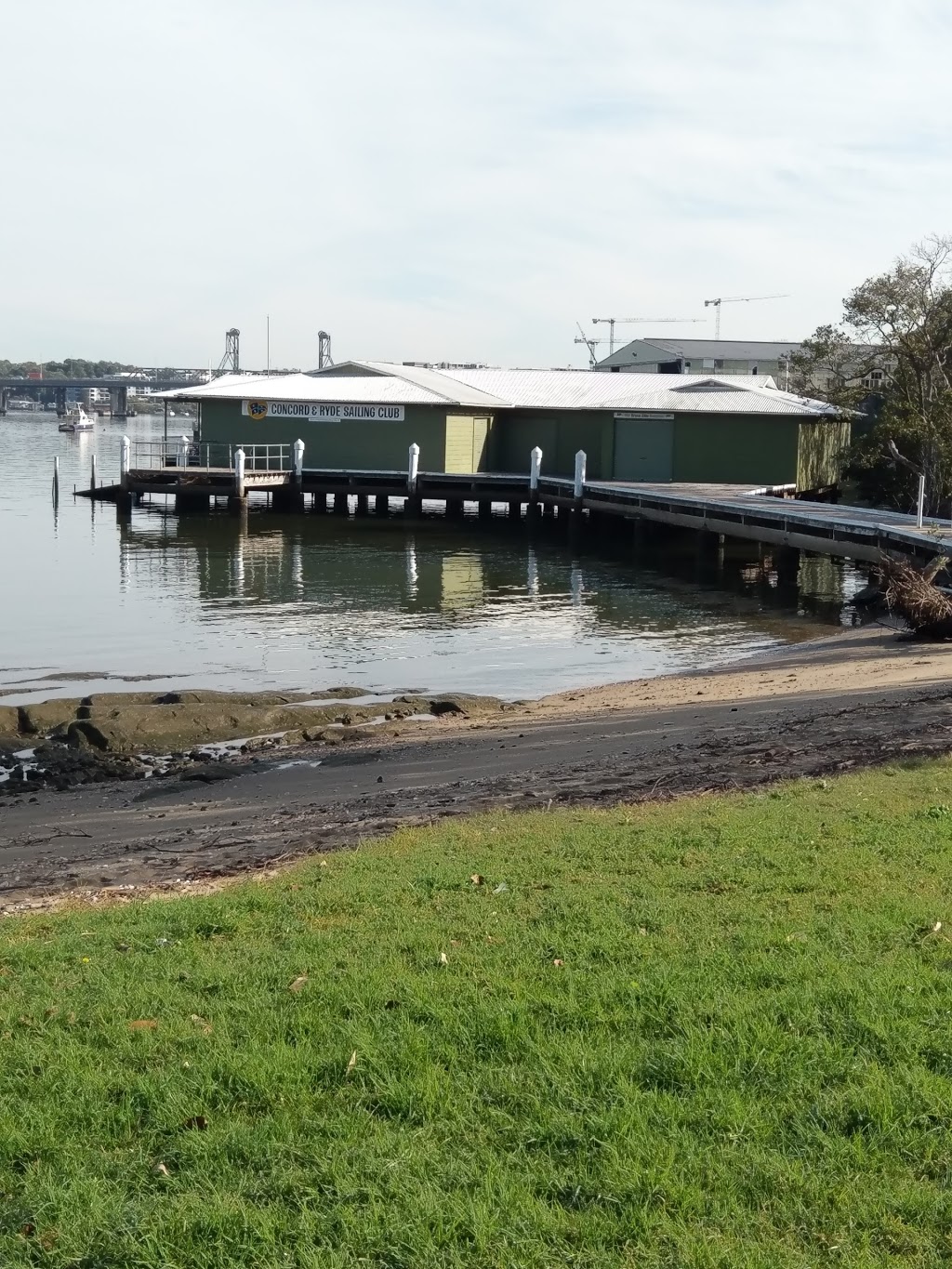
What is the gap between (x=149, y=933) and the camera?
7270mm

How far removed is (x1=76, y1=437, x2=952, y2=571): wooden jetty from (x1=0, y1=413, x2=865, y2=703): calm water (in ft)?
4.24

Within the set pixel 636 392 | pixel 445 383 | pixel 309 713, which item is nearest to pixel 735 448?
pixel 636 392

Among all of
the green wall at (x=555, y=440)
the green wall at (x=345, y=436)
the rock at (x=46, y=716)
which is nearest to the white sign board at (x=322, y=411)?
the green wall at (x=345, y=436)

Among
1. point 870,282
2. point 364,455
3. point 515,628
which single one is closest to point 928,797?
point 515,628

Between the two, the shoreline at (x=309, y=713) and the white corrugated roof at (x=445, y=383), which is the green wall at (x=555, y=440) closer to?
the white corrugated roof at (x=445, y=383)

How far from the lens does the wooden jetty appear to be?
36062 mm

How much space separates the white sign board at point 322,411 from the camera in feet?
167

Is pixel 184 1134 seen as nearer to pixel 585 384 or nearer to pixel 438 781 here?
pixel 438 781

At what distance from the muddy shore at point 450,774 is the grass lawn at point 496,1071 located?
87.7 inches

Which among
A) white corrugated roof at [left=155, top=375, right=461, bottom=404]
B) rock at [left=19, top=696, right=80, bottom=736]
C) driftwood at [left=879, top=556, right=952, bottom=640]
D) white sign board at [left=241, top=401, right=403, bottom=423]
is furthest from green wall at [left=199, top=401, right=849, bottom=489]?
rock at [left=19, top=696, right=80, bottom=736]

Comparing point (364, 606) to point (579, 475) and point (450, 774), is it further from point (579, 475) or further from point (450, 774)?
point (450, 774)

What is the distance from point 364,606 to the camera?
3089 cm

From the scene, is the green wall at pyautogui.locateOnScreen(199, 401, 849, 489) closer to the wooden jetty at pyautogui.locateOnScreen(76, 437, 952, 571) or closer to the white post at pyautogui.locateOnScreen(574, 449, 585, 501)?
the wooden jetty at pyautogui.locateOnScreen(76, 437, 952, 571)

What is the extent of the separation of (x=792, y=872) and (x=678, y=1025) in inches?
97.6
